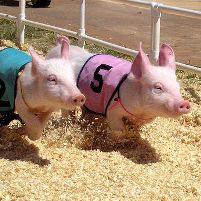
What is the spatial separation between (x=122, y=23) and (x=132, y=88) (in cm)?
823

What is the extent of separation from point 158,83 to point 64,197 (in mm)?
1229

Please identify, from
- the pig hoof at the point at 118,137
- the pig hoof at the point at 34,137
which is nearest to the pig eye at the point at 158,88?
the pig hoof at the point at 118,137

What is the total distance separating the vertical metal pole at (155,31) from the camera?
7234mm

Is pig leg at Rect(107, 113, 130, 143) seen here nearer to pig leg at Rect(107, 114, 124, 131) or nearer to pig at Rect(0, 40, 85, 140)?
pig leg at Rect(107, 114, 124, 131)

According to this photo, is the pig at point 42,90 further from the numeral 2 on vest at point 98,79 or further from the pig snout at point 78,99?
the numeral 2 on vest at point 98,79

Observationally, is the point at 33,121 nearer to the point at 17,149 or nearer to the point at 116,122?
the point at 17,149

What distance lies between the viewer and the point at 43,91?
189 inches

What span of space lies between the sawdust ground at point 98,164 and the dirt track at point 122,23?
12.4 feet

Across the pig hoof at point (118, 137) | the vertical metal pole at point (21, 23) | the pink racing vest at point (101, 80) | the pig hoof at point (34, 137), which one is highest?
the pink racing vest at point (101, 80)

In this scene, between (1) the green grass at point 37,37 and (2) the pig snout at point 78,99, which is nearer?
(2) the pig snout at point 78,99

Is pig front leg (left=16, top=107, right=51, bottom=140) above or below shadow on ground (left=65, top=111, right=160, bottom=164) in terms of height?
above

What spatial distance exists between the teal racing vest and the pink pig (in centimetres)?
6

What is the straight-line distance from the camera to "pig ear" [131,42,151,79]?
5.00 metres

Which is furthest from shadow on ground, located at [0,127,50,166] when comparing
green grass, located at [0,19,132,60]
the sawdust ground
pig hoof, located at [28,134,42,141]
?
green grass, located at [0,19,132,60]
